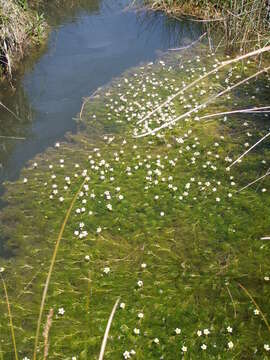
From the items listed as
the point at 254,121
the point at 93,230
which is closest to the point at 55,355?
the point at 93,230

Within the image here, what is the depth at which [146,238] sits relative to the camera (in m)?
6.46

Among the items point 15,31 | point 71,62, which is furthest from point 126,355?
point 71,62

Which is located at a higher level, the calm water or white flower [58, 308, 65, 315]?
the calm water

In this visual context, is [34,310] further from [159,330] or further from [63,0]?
[63,0]

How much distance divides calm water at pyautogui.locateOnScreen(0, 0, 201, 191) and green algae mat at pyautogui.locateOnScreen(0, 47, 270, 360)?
0.66 m

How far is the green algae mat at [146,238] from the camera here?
16.8ft

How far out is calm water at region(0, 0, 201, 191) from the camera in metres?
9.19

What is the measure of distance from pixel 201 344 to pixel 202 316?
396 mm

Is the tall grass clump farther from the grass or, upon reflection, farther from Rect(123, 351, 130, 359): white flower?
Rect(123, 351, 130, 359): white flower

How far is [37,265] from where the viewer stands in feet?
20.2

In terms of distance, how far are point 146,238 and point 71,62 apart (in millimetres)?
7145

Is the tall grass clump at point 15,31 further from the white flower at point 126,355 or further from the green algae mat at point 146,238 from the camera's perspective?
the white flower at point 126,355

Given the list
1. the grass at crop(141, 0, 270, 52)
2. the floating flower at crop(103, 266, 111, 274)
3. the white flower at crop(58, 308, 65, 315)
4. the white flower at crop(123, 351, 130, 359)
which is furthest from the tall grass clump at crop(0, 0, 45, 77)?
the white flower at crop(123, 351, 130, 359)

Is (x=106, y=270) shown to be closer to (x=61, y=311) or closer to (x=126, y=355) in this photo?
(x=61, y=311)
